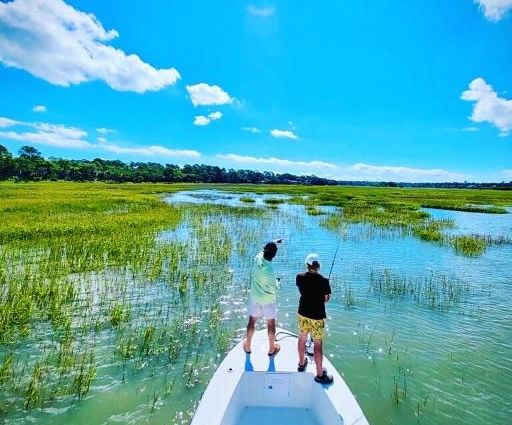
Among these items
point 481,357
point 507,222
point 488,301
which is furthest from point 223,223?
point 507,222

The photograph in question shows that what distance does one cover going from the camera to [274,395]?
5859 mm

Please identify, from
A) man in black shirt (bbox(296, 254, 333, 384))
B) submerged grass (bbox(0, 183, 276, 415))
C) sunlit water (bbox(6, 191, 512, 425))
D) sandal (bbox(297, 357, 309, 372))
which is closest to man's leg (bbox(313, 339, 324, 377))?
man in black shirt (bbox(296, 254, 333, 384))

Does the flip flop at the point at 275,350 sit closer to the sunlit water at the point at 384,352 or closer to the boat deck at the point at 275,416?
the boat deck at the point at 275,416

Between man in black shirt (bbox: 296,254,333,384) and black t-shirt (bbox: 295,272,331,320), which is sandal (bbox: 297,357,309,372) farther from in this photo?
black t-shirt (bbox: 295,272,331,320)

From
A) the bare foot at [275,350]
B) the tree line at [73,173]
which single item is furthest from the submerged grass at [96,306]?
the tree line at [73,173]

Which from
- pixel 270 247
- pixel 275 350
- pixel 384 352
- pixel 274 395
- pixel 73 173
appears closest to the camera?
pixel 274 395

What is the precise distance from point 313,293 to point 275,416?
1.96 metres

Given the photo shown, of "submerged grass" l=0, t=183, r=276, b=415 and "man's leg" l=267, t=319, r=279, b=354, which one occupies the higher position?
"man's leg" l=267, t=319, r=279, b=354

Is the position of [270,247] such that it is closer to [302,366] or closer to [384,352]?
[302,366]

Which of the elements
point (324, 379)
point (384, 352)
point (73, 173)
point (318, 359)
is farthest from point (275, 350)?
point (73, 173)

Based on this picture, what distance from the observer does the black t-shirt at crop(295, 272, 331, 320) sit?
6.06 metres

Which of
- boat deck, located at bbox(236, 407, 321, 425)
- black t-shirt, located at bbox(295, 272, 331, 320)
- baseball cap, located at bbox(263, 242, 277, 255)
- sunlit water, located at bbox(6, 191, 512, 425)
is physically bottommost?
sunlit water, located at bbox(6, 191, 512, 425)

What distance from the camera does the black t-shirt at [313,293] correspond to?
Result: 606 cm

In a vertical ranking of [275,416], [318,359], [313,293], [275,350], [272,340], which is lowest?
[275,416]
